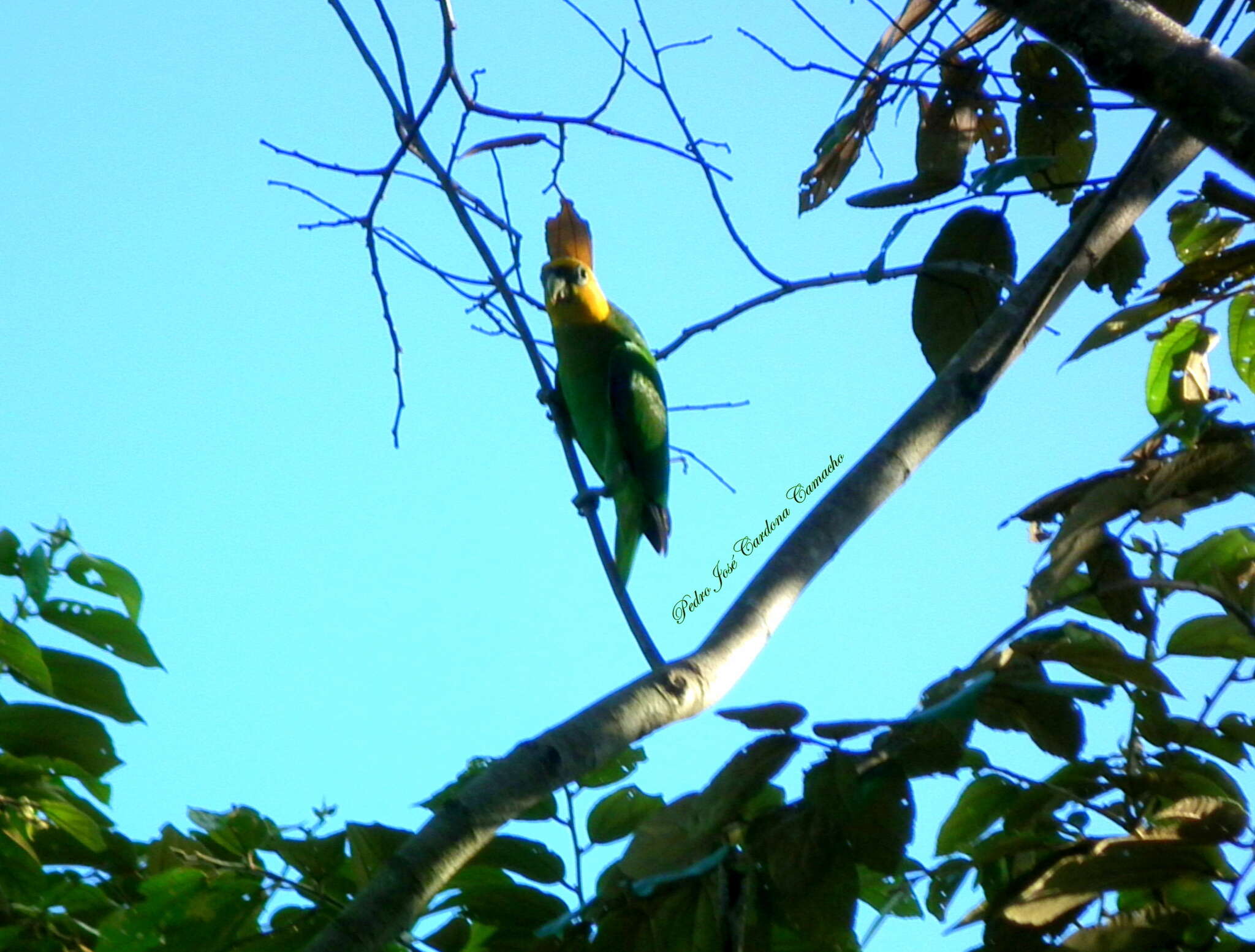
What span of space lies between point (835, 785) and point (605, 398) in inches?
109

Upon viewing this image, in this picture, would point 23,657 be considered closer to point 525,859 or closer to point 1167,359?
point 525,859

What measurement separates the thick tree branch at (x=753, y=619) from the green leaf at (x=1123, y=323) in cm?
26

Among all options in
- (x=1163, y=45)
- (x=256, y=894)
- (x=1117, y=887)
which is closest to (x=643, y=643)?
(x=256, y=894)

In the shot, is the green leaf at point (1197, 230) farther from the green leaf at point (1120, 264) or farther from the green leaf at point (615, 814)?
the green leaf at point (615, 814)

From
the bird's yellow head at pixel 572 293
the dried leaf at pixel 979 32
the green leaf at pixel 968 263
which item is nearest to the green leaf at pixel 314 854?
the green leaf at pixel 968 263

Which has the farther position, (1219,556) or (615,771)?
(615,771)

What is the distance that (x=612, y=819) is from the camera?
1.43 metres

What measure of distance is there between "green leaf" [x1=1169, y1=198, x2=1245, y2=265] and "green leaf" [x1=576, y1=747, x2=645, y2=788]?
3.16ft

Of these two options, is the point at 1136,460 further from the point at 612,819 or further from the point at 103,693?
the point at 103,693

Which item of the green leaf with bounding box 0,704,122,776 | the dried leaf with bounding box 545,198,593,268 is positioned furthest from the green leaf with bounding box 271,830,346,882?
the dried leaf with bounding box 545,198,593,268

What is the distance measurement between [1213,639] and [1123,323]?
1.13ft

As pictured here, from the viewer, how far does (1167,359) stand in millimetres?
1556

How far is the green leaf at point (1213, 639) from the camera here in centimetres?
108

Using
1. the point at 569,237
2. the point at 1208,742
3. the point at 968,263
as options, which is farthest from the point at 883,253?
the point at 569,237
